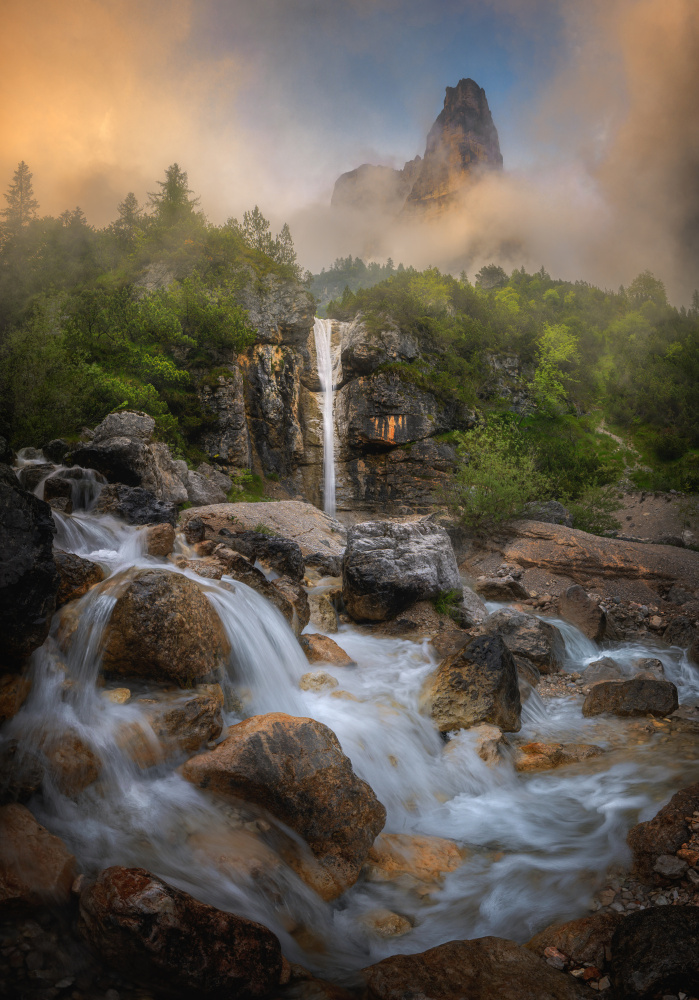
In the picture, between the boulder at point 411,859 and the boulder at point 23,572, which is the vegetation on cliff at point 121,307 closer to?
the boulder at point 23,572

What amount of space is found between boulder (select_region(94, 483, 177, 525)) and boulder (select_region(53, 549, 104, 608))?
164 inches

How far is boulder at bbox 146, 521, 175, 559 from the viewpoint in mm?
8672

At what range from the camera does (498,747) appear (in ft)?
21.1

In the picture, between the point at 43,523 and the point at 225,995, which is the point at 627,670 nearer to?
the point at 225,995

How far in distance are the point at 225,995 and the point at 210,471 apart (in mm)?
22252

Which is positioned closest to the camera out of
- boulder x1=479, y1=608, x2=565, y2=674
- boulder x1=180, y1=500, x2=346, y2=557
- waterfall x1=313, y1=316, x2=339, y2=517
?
boulder x1=479, y1=608, x2=565, y2=674

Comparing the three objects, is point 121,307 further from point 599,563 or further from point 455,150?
point 455,150

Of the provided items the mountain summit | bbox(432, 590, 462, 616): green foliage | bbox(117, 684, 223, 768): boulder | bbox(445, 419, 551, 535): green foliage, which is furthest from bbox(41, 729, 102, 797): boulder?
the mountain summit

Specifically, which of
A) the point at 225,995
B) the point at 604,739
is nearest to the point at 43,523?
the point at 225,995

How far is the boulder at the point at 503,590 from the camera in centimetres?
1434

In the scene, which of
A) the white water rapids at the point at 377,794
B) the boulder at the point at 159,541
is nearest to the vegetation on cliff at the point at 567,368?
the white water rapids at the point at 377,794

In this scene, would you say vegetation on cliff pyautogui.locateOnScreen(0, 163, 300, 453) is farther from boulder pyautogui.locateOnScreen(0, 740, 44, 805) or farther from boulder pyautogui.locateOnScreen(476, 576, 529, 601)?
boulder pyautogui.locateOnScreen(476, 576, 529, 601)

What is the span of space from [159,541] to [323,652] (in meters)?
3.62

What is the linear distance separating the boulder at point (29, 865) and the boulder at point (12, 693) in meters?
0.91
